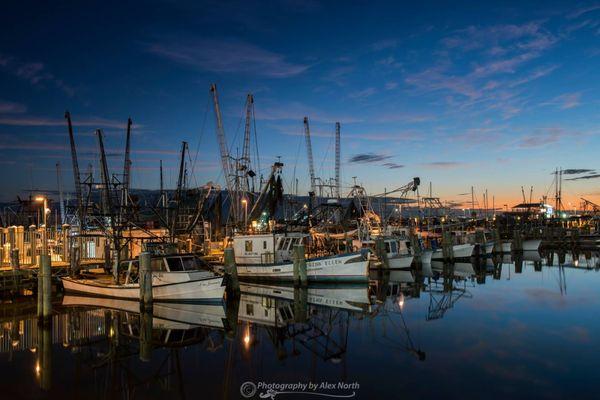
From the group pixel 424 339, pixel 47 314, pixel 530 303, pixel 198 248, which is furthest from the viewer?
pixel 198 248

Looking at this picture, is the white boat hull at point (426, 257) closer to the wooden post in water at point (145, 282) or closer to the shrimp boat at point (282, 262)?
the shrimp boat at point (282, 262)

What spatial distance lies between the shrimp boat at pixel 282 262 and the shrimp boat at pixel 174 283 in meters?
7.85

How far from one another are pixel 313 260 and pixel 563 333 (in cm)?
1655

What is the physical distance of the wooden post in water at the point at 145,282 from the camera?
2134 cm

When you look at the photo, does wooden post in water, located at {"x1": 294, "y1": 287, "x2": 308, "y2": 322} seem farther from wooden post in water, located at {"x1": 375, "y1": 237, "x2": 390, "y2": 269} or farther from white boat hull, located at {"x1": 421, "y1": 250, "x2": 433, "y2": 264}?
white boat hull, located at {"x1": 421, "y1": 250, "x2": 433, "y2": 264}

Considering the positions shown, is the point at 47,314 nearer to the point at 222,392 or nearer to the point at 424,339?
the point at 222,392

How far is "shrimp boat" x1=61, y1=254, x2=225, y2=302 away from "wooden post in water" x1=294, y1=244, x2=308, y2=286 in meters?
7.48

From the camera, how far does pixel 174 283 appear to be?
2286cm

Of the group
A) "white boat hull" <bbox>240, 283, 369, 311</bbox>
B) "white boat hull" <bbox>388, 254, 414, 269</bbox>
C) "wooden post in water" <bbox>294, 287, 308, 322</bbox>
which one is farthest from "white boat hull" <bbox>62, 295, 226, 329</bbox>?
"white boat hull" <bbox>388, 254, 414, 269</bbox>

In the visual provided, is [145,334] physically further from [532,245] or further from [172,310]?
[532,245]

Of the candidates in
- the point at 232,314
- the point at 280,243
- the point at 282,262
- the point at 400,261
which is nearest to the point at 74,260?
the point at 232,314

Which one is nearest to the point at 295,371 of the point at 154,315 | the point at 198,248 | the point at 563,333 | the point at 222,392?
the point at 222,392

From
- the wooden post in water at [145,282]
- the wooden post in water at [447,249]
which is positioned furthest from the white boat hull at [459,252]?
the wooden post in water at [145,282]

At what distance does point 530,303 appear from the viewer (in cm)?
2473
